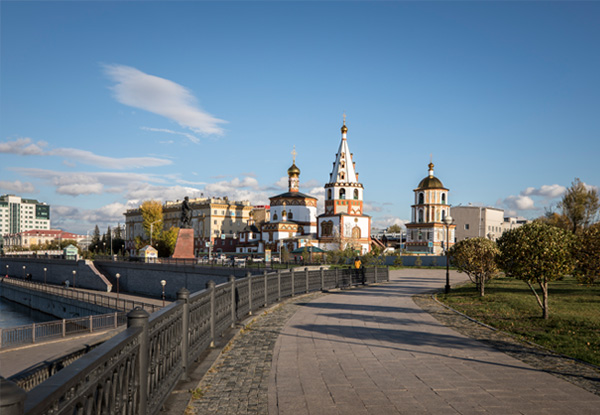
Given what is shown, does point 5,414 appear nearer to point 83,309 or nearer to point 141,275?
point 83,309

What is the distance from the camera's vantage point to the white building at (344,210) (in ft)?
263

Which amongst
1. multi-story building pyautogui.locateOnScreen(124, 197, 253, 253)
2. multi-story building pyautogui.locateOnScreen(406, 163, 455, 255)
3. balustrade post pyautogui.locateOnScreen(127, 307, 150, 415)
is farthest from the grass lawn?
multi-story building pyautogui.locateOnScreen(124, 197, 253, 253)

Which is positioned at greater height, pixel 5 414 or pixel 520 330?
pixel 5 414

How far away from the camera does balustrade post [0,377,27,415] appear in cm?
204

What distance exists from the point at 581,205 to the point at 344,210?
122 ft

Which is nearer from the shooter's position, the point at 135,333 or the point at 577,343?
the point at 135,333

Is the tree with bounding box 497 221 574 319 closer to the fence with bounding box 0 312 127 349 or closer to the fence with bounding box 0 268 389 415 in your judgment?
the fence with bounding box 0 268 389 415

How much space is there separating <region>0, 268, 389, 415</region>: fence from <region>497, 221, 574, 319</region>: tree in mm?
8926

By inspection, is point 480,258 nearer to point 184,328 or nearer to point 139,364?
point 184,328

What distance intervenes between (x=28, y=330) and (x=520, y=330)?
85.9 feet

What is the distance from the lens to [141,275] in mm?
56281

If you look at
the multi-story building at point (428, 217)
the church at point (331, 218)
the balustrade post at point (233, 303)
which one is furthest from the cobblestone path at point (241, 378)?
the multi-story building at point (428, 217)

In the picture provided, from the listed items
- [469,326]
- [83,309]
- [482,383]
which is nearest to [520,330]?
[469,326]

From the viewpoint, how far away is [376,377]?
7711 mm
